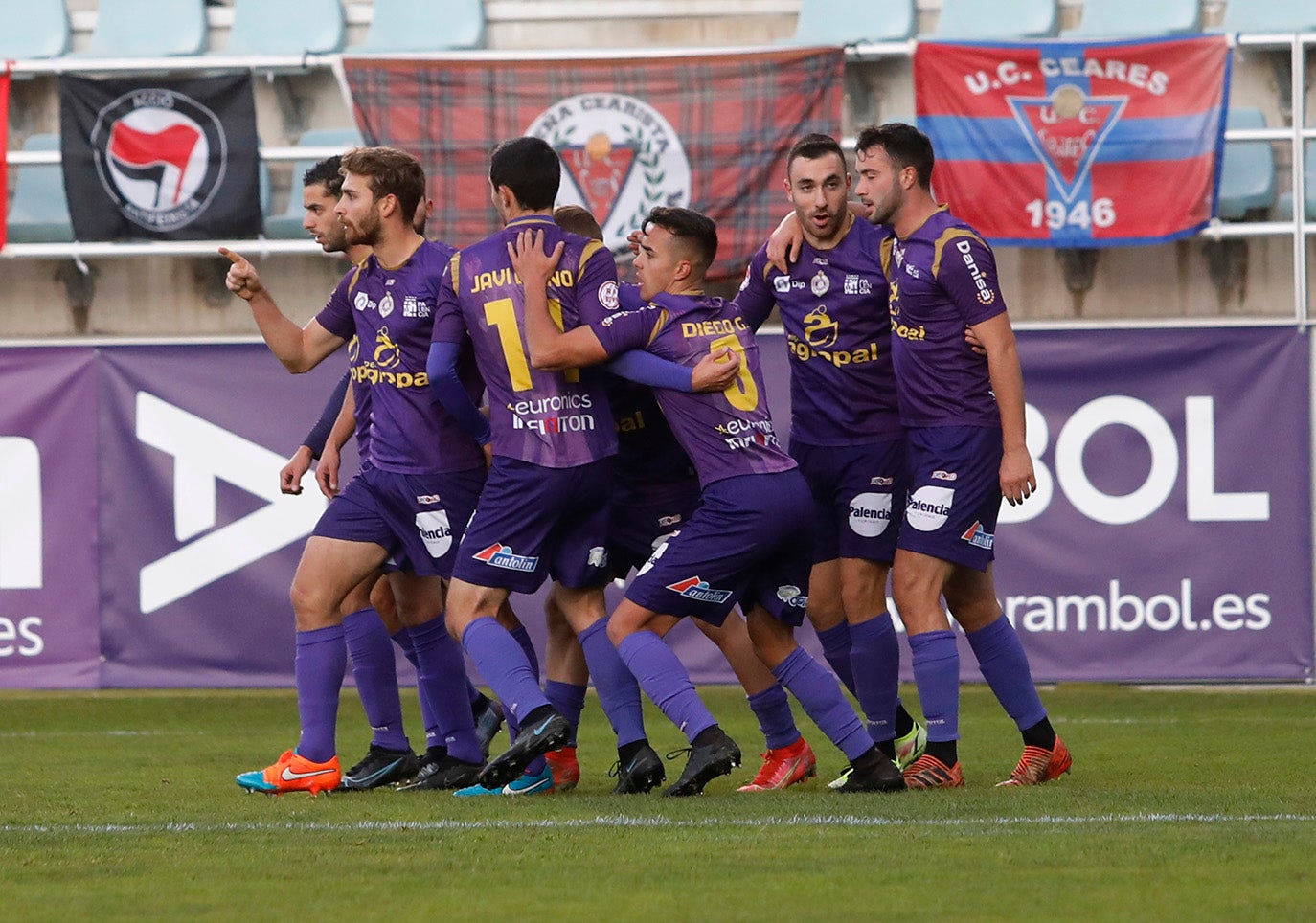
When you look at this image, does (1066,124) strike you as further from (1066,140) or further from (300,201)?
(300,201)

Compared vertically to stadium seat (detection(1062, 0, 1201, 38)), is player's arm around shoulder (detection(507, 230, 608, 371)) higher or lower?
lower

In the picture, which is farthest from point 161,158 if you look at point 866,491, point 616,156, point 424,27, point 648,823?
point 648,823

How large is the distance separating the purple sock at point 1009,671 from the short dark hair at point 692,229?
1434mm

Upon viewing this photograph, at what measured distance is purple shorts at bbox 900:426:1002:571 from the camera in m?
5.54

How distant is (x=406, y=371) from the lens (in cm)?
562

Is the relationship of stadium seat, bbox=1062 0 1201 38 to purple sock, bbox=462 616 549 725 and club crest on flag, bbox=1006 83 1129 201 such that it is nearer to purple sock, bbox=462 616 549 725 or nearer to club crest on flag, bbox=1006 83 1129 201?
club crest on flag, bbox=1006 83 1129 201

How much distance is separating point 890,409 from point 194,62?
6135 millimetres

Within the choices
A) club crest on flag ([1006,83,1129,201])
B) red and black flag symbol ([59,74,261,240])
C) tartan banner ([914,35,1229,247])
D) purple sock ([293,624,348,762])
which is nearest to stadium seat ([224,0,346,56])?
red and black flag symbol ([59,74,261,240])

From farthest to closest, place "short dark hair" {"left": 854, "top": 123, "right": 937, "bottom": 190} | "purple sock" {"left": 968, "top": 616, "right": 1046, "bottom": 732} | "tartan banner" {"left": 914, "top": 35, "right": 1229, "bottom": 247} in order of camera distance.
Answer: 1. "tartan banner" {"left": 914, "top": 35, "right": 1229, "bottom": 247}
2. "purple sock" {"left": 968, "top": 616, "right": 1046, "bottom": 732}
3. "short dark hair" {"left": 854, "top": 123, "right": 937, "bottom": 190}

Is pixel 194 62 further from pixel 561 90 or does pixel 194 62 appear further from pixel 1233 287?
pixel 1233 287

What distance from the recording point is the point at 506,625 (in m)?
6.12

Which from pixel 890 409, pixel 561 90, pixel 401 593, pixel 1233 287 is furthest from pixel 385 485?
pixel 1233 287

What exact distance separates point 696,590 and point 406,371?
1130 millimetres

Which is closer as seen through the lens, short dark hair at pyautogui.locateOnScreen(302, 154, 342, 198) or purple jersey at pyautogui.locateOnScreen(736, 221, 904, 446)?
purple jersey at pyautogui.locateOnScreen(736, 221, 904, 446)
